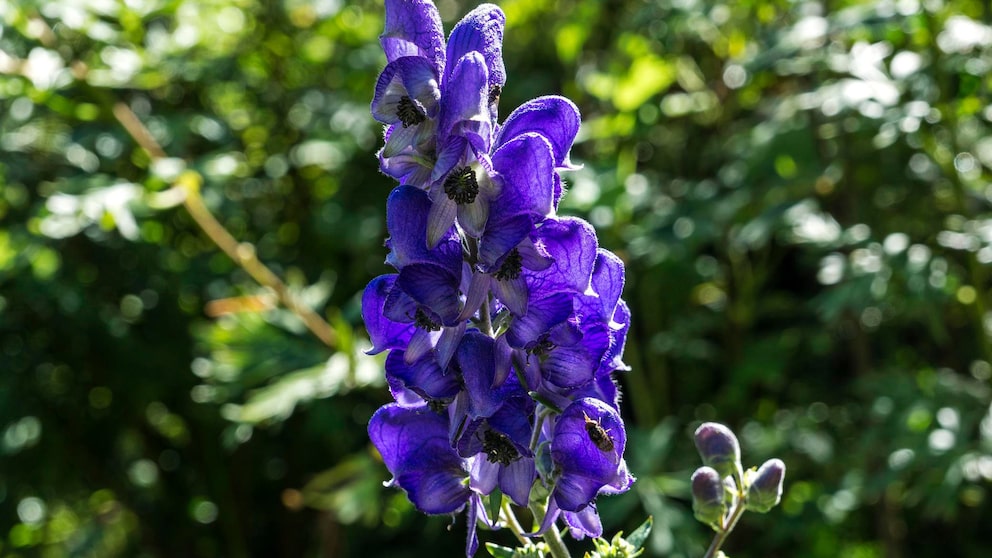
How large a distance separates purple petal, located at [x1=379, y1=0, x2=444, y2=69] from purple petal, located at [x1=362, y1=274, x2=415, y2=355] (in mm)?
235

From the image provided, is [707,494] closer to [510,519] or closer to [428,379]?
[510,519]

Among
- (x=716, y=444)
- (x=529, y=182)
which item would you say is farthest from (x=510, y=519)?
(x=529, y=182)

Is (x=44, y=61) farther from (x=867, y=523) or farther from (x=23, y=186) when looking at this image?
(x=867, y=523)

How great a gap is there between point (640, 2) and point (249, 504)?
2.03 metres

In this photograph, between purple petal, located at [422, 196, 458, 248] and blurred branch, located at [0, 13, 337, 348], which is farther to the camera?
blurred branch, located at [0, 13, 337, 348]

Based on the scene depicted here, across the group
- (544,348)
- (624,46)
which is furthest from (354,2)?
(544,348)

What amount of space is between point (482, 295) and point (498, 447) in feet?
0.51

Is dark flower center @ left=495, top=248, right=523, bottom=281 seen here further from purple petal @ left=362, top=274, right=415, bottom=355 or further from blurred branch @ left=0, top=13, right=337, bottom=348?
blurred branch @ left=0, top=13, right=337, bottom=348

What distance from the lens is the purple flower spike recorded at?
3.67ft

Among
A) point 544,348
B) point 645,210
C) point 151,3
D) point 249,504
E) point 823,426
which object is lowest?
point 249,504

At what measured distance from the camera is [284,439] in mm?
3490

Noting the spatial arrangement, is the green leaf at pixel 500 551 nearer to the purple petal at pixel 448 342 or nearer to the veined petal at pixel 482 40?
the purple petal at pixel 448 342

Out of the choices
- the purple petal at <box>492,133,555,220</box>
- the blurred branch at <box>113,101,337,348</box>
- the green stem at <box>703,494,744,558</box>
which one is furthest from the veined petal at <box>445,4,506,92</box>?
the blurred branch at <box>113,101,337,348</box>

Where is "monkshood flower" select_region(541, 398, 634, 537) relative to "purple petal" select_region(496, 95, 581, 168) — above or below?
below
